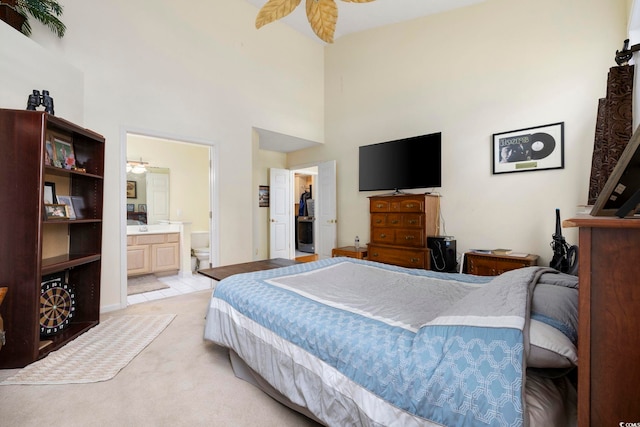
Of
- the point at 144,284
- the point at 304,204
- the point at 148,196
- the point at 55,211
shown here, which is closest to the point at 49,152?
the point at 55,211

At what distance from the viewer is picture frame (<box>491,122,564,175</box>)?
3.07 metres

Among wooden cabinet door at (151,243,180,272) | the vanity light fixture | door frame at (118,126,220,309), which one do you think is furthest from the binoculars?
the vanity light fixture

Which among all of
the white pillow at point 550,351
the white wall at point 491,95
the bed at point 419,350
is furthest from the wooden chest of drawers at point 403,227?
the white pillow at point 550,351

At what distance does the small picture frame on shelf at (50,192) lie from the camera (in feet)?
7.91

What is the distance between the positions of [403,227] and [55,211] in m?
3.58

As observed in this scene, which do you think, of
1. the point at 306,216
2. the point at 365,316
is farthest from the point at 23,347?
the point at 306,216

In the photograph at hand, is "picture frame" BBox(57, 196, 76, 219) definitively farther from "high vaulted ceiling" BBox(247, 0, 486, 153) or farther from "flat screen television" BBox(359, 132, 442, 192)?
"flat screen television" BBox(359, 132, 442, 192)

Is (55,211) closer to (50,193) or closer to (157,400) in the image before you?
(50,193)

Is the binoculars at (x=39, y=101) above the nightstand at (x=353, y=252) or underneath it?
above

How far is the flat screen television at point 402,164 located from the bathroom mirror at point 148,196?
3644 millimetres

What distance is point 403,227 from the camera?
12.4 feet

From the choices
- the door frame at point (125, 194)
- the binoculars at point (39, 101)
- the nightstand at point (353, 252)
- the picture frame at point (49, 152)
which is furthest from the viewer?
the nightstand at point (353, 252)

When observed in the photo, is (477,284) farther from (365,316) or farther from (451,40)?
(451,40)

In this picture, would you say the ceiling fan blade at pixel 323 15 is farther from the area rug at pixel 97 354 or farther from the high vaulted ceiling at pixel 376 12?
the area rug at pixel 97 354
